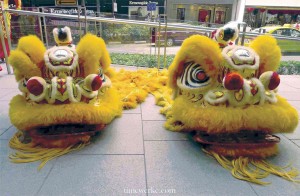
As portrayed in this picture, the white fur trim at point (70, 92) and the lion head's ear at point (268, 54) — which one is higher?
the lion head's ear at point (268, 54)

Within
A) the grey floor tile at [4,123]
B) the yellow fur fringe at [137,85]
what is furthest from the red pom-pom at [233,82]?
the grey floor tile at [4,123]

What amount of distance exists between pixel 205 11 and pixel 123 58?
520 cm

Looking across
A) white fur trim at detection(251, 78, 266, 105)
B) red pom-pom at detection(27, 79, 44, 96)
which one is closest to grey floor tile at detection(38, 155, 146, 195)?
red pom-pom at detection(27, 79, 44, 96)

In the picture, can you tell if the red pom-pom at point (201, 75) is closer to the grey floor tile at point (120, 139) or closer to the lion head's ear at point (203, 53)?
the lion head's ear at point (203, 53)

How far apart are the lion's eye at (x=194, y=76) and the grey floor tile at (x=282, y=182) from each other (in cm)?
84

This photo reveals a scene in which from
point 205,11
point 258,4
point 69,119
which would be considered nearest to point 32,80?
point 69,119

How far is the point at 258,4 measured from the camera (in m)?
14.4

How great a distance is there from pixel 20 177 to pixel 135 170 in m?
0.81

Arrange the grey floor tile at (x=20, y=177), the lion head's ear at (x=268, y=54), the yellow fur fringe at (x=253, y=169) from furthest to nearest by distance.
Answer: the lion head's ear at (x=268, y=54) < the yellow fur fringe at (x=253, y=169) < the grey floor tile at (x=20, y=177)

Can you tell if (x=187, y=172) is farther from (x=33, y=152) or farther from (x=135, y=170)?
(x=33, y=152)

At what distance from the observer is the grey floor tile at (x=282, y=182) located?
1.71 meters

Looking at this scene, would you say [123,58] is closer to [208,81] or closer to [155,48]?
[155,48]

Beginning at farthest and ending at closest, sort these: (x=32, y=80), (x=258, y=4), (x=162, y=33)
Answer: (x=258, y=4), (x=162, y=33), (x=32, y=80)

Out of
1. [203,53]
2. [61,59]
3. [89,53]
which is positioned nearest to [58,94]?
[61,59]
